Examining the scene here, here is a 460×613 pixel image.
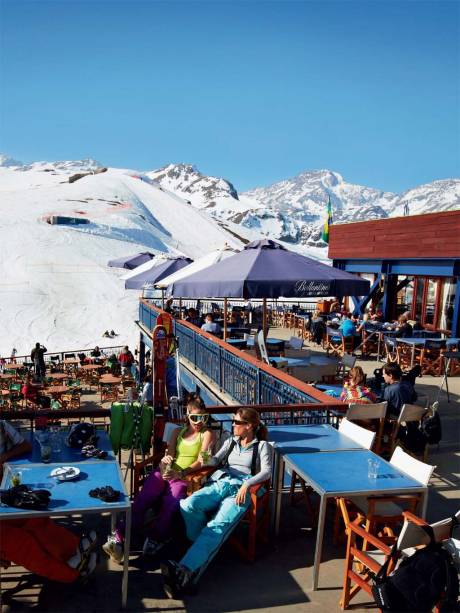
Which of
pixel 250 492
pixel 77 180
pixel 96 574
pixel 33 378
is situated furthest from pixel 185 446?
pixel 77 180

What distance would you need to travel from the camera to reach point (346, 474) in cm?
430

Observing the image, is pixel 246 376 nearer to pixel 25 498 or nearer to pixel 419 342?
pixel 25 498

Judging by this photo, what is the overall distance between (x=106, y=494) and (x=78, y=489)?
272mm

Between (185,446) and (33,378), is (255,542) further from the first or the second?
(33,378)

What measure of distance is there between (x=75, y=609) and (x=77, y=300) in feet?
130

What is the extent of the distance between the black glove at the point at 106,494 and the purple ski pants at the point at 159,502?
0.62 metres

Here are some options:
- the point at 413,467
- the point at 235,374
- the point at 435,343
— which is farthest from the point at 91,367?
the point at 413,467

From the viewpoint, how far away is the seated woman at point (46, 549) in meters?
3.71

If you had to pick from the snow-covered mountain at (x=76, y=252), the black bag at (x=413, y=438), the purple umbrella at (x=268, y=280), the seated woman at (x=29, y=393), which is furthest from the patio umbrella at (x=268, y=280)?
the snow-covered mountain at (x=76, y=252)

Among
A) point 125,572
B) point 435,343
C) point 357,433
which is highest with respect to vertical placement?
point 435,343

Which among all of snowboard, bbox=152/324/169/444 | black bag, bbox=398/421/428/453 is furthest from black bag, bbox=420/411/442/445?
snowboard, bbox=152/324/169/444

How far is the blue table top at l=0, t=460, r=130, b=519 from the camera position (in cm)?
360

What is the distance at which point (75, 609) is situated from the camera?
12.2 ft

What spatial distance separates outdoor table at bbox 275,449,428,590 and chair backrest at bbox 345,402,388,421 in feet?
2.74
